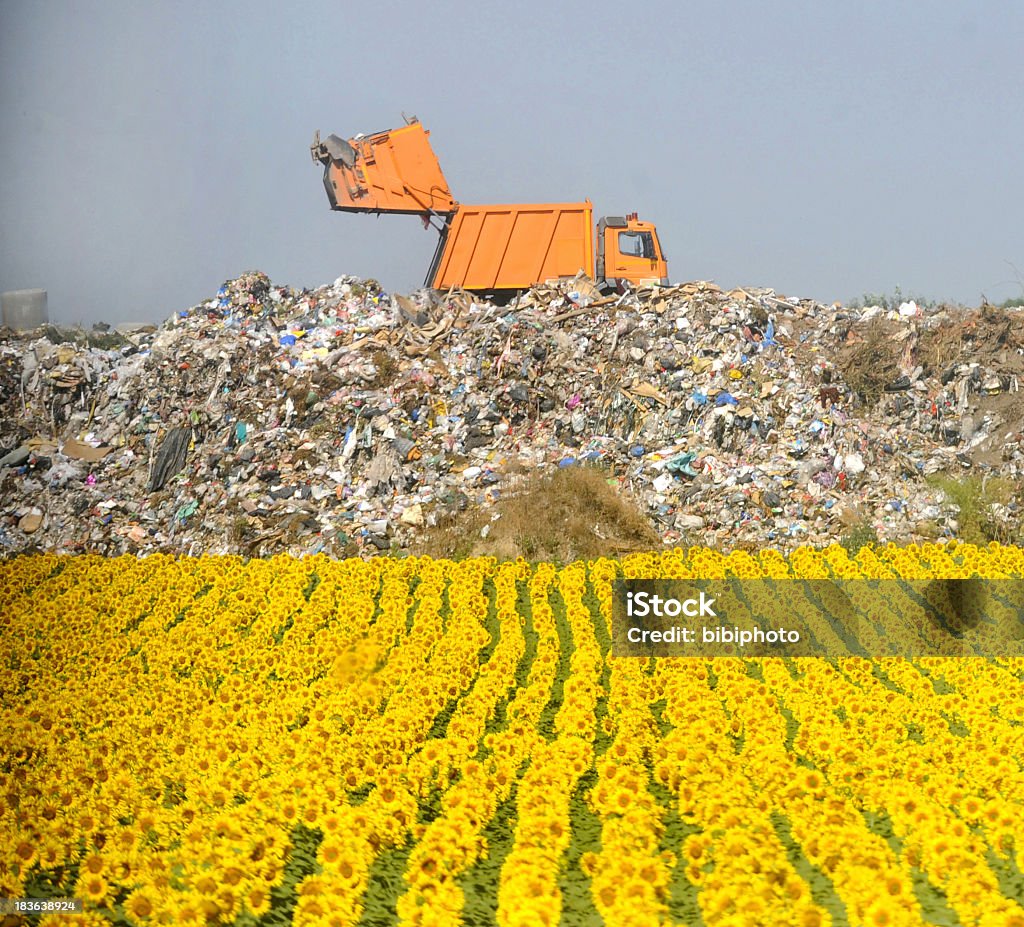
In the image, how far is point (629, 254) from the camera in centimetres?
1989

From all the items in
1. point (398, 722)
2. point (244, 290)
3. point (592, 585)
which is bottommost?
point (592, 585)

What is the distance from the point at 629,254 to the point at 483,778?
1542cm

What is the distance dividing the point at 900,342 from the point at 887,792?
44.2 ft

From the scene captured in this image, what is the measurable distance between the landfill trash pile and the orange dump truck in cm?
111

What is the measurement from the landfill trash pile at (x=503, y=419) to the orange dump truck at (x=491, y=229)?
3.66 ft

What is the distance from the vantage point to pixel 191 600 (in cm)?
1073

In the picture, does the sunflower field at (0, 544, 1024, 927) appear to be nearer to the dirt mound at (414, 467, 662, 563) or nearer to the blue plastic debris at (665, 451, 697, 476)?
the dirt mound at (414, 467, 662, 563)

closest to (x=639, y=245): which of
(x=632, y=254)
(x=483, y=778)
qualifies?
(x=632, y=254)

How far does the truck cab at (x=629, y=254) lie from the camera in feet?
64.6

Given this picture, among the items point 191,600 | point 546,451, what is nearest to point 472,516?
point 546,451

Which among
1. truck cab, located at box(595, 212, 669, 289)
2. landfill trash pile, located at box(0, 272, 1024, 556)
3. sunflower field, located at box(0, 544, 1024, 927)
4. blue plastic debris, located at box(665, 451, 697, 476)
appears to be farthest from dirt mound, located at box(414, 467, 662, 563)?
truck cab, located at box(595, 212, 669, 289)

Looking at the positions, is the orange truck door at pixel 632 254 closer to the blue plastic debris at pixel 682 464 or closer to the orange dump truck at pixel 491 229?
the orange dump truck at pixel 491 229

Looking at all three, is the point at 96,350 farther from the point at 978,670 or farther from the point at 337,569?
the point at 978,670

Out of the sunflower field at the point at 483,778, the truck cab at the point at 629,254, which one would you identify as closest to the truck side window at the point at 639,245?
the truck cab at the point at 629,254
